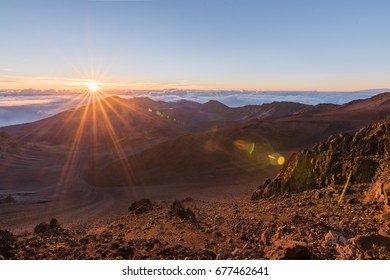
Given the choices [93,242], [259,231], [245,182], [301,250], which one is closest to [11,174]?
[245,182]

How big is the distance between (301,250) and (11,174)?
106ft

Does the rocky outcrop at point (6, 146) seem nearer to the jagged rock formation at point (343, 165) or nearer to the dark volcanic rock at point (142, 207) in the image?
the dark volcanic rock at point (142, 207)

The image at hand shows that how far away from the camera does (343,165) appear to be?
9.61m

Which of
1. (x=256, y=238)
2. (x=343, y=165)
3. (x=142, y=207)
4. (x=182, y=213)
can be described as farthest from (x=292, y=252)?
(x=142, y=207)

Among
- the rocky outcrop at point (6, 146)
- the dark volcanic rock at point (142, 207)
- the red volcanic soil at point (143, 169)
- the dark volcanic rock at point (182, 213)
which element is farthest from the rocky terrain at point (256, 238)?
the rocky outcrop at point (6, 146)

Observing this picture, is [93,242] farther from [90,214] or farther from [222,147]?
[222,147]

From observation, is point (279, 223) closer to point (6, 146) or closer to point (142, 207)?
point (142, 207)

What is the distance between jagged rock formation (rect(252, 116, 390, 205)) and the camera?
8.30 metres

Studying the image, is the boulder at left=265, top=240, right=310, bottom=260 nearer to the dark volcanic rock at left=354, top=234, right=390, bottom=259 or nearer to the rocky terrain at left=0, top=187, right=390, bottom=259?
the rocky terrain at left=0, top=187, right=390, bottom=259

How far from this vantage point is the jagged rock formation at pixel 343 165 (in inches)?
327

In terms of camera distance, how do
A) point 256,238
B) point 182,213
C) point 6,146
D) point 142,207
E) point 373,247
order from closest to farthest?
point 373,247
point 256,238
point 182,213
point 142,207
point 6,146

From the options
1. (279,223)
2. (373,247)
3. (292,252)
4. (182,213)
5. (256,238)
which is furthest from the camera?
(182,213)

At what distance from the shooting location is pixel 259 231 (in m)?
5.87

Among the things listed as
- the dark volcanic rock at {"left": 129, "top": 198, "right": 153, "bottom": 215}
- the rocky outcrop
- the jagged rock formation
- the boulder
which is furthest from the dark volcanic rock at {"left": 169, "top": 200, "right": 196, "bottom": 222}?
the rocky outcrop
